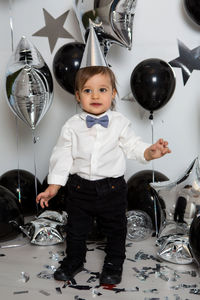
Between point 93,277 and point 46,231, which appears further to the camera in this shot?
point 46,231

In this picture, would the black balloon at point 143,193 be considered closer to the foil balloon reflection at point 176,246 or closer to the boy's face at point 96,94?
the foil balloon reflection at point 176,246

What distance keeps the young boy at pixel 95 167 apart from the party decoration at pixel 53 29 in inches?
33.8

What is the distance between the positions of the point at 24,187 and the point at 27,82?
61 cm

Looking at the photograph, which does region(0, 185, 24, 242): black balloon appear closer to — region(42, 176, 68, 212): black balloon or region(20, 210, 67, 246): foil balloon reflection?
region(20, 210, 67, 246): foil balloon reflection

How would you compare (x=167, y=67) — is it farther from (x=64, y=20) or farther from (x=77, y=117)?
(x=64, y=20)

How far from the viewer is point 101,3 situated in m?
1.87

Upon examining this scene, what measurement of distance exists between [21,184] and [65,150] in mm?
720

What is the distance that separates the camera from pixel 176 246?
1.64m

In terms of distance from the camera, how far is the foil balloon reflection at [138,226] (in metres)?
1.87

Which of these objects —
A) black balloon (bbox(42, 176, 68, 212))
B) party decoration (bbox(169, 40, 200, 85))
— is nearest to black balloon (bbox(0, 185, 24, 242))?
black balloon (bbox(42, 176, 68, 212))

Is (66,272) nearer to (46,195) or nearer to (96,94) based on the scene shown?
(46,195)

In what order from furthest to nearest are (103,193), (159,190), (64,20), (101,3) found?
1. (64,20)
2. (101,3)
3. (159,190)
4. (103,193)

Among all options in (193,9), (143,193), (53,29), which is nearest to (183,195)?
(143,193)

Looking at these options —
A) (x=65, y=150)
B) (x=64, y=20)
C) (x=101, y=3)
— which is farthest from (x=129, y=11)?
(x=65, y=150)
